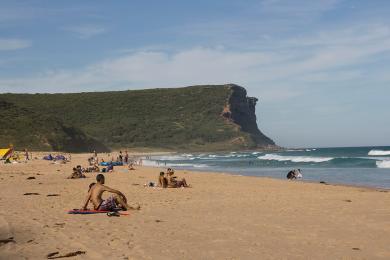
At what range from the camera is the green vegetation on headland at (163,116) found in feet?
397

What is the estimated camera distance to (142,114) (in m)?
135

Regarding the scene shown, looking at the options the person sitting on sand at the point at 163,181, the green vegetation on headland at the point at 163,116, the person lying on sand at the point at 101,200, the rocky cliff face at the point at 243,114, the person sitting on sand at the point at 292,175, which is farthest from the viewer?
the rocky cliff face at the point at 243,114

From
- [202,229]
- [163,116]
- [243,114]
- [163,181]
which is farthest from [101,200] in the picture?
[243,114]

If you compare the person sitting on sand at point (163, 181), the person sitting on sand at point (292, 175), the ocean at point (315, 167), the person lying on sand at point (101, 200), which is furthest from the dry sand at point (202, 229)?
the person sitting on sand at point (292, 175)

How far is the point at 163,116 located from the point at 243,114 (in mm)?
23389

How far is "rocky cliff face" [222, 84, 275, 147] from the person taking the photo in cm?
13912

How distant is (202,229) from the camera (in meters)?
9.16

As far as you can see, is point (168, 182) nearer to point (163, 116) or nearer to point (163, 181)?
point (163, 181)

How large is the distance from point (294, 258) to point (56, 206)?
24.1ft

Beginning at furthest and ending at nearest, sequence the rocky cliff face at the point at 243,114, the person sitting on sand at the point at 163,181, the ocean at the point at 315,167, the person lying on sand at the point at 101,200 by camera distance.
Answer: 1. the rocky cliff face at the point at 243,114
2. the ocean at the point at 315,167
3. the person sitting on sand at the point at 163,181
4. the person lying on sand at the point at 101,200

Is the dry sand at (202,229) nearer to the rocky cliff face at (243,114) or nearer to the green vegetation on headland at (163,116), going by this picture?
the green vegetation on headland at (163,116)

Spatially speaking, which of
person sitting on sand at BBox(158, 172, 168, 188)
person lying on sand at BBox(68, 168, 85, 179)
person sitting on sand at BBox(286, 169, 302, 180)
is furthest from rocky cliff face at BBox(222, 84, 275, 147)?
person sitting on sand at BBox(158, 172, 168, 188)

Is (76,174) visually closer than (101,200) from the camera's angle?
No

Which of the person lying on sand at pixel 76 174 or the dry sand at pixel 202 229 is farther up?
the person lying on sand at pixel 76 174
